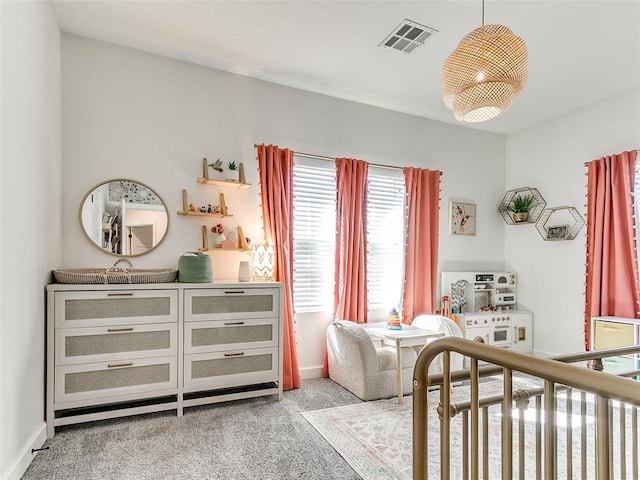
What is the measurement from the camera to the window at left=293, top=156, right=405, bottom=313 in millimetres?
3672

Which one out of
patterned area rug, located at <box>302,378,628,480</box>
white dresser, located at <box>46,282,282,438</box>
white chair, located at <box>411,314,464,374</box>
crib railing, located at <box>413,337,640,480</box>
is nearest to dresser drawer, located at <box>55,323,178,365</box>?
white dresser, located at <box>46,282,282,438</box>

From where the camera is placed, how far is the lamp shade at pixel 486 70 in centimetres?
192

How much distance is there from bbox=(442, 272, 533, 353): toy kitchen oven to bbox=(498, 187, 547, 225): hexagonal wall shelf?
0.71 meters

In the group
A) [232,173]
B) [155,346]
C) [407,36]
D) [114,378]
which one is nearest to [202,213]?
[232,173]

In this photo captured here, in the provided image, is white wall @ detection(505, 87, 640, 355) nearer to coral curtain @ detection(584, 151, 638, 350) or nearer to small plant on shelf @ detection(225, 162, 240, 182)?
coral curtain @ detection(584, 151, 638, 350)

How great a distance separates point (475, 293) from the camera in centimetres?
451

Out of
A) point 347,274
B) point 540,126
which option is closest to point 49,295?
point 347,274

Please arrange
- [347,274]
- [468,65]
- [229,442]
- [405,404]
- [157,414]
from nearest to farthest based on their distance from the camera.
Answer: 1. [468,65]
2. [229,442]
3. [157,414]
4. [405,404]
5. [347,274]

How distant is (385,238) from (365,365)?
4.93 ft

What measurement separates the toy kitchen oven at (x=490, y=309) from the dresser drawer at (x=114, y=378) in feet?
9.99

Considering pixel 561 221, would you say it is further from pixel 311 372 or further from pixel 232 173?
pixel 232 173

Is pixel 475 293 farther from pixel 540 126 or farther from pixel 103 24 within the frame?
pixel 103 24

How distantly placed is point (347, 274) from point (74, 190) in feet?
8.03

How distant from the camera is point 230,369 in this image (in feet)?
9.35
